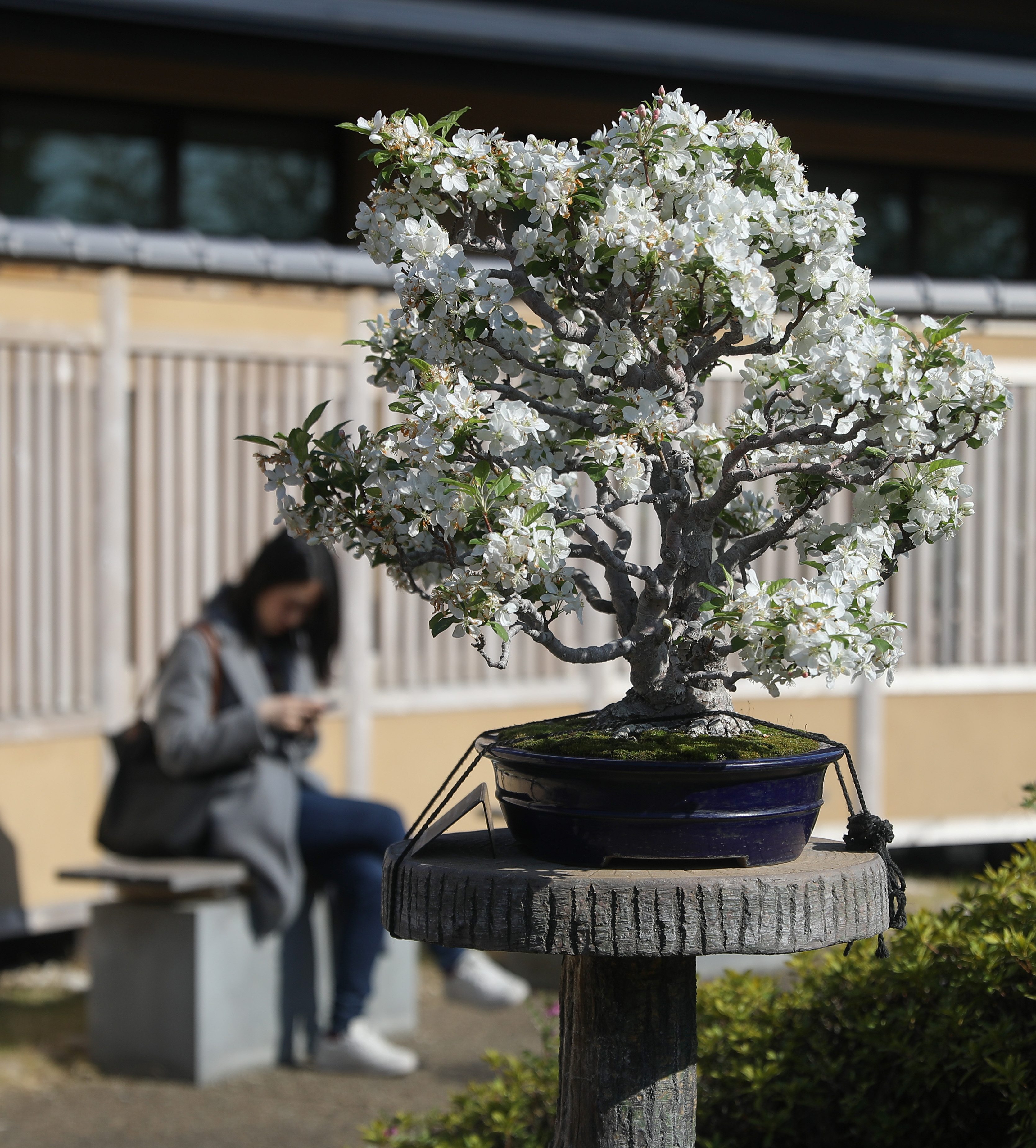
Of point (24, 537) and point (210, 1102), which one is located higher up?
point (24, 537)

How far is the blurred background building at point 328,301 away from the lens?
5625mm

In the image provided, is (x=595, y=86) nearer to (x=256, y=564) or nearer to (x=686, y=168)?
(x=256, y=564)

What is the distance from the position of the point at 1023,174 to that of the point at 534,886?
8877 millimetres

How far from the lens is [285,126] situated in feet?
27.2

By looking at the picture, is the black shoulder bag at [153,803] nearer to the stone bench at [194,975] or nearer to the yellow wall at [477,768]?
the stone bench at [194,975]

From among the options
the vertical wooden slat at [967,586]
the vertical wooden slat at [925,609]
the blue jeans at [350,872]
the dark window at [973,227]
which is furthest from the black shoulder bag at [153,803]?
the dark window at [973,227]

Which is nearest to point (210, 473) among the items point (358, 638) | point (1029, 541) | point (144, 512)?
point (144, 512)

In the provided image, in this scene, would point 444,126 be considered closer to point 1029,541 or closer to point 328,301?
point 328,301

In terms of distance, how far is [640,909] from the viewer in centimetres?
203

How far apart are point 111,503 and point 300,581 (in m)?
1.38

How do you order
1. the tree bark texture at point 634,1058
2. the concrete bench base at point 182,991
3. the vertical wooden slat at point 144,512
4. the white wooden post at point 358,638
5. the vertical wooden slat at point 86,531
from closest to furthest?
the tree bark texture at point 634,1058
the concrete bench base at point 182,991
the vertical wooden slat at point 86,531
the vertical wooden slat at point 144,512
the white wooden post at point 358,638

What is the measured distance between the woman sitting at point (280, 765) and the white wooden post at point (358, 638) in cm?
124

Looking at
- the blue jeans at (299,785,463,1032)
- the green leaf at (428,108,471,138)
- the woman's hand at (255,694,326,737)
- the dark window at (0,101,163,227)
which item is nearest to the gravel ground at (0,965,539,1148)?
the blue jeans at (299,785,463,1032)

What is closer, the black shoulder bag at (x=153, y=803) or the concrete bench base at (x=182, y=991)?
the concrete bench base at (x=182, y=991)
